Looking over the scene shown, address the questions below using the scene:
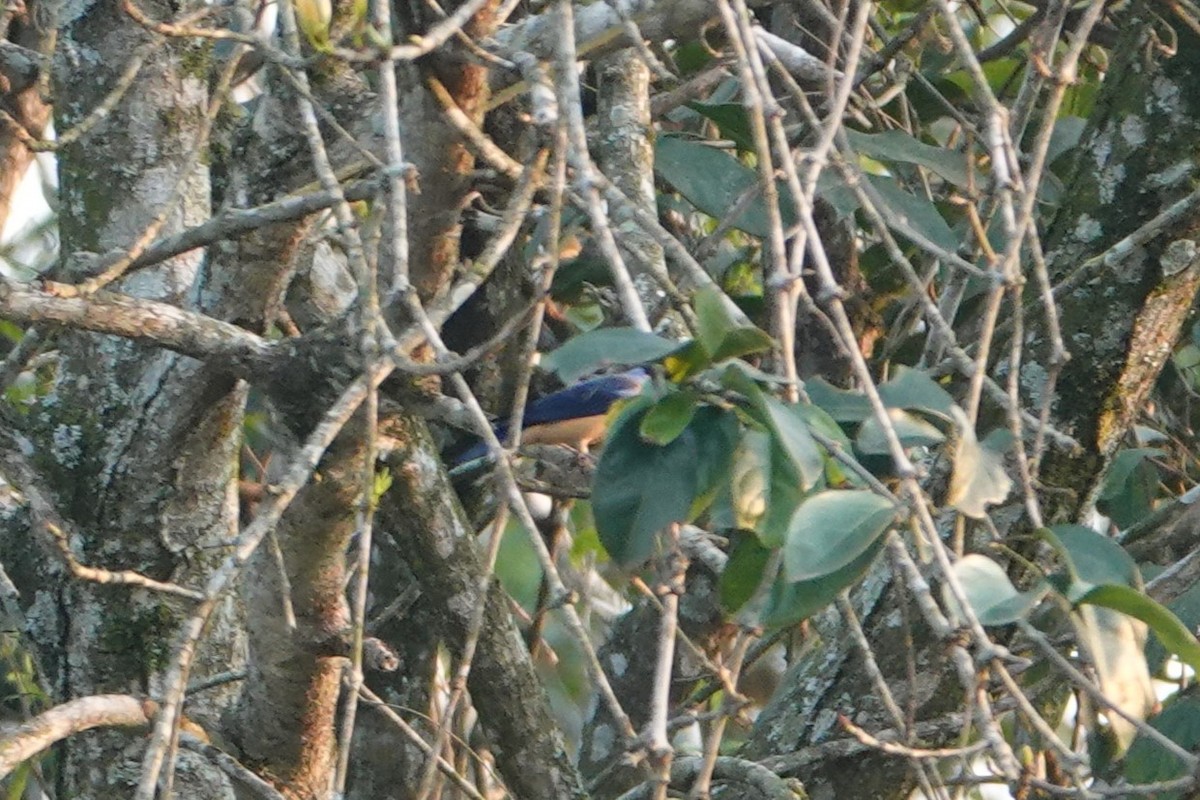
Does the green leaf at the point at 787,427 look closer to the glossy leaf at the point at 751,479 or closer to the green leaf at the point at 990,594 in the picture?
the glossy leaf at the point at 751,479

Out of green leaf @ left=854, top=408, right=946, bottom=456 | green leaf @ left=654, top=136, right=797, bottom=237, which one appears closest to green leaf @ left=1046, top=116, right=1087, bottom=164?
green leaf @ left=654, top=136, right=797, bottom=237

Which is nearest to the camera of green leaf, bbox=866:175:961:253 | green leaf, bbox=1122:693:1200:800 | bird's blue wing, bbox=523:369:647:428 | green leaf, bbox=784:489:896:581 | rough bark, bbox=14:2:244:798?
green leaf, bbox=784:489:896:581

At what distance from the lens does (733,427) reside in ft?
4.32

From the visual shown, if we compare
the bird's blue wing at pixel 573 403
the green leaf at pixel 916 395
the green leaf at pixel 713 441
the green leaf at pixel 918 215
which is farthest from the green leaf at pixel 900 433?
the bird's blue wing at pixel 573 403

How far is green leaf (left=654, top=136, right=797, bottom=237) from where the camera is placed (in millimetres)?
2447

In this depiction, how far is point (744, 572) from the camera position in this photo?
1.43 meters

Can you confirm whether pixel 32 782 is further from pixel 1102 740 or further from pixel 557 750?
pixel 1102 740

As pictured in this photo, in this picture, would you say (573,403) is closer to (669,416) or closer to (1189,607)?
(1189,607)

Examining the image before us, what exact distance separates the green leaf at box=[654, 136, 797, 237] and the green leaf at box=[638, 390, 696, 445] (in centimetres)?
117

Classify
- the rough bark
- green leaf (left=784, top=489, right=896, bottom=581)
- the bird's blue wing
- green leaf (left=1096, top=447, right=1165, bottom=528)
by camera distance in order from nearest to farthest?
green leaf (left=784, top=489, right=896, bottom=581)
the rough bark
green leaf (left=1096, top=447, right=1165, bottom=528)
the bird's blue wing

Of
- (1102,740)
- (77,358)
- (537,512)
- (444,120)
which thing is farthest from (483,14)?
(537,512)

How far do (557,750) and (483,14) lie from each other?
100cm

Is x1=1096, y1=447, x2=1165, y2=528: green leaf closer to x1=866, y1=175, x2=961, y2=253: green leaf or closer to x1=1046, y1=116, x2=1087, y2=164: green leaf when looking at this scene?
x1=1046, y1=116, x2=1087, y2=164: green leaf

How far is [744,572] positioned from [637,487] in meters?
0.15
